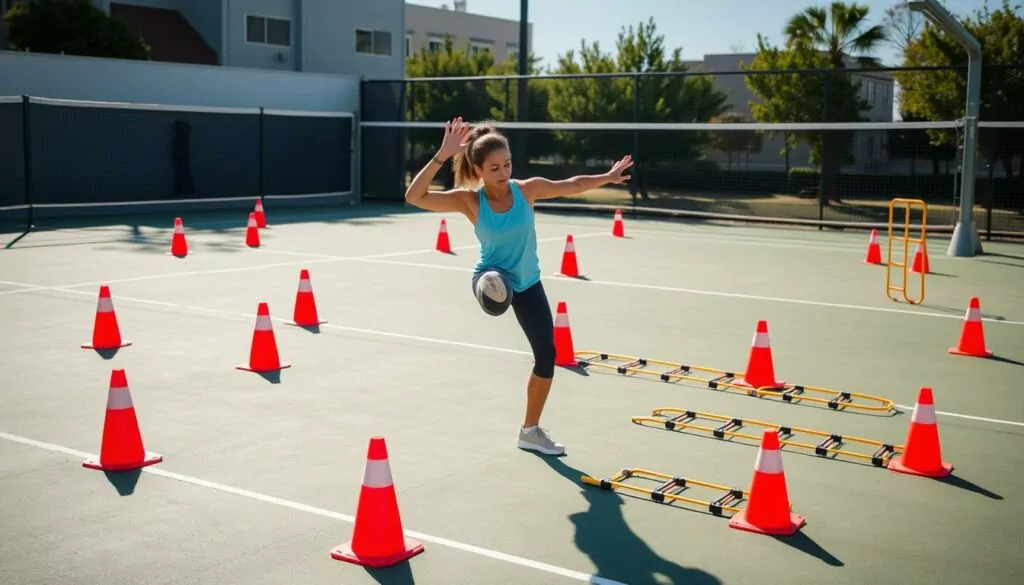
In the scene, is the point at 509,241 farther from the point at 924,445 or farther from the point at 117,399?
the point at 924,445

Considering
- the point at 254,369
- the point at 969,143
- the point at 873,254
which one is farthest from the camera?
the point at 969,143

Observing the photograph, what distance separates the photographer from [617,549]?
5645mm

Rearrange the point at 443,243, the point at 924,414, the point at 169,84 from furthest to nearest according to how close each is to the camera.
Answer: the point at 169,84, the point at 443,243, the point at 924,414

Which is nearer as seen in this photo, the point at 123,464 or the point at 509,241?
the point at 123,464

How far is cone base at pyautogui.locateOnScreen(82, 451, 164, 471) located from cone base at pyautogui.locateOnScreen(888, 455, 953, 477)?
4541 millimetres

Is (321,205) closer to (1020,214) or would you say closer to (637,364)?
(1020,214)

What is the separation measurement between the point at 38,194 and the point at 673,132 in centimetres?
1570

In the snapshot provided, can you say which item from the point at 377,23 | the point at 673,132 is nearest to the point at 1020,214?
the point at 673,132

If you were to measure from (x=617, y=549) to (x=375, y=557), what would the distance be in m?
1.19

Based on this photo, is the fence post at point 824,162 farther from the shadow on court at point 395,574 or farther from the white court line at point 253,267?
the shadow on court at point 395,574

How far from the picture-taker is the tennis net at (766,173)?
23906mm

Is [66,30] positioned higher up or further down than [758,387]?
higher up

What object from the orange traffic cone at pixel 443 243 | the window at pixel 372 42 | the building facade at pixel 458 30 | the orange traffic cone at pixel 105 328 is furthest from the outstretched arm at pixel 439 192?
the building facade at pixel 458 30

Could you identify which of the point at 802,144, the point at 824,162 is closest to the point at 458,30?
the point at 802,144
